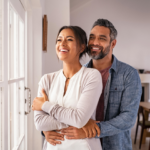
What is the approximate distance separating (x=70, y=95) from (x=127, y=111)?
42cm

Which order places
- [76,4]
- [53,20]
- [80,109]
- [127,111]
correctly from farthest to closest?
[76,4]
[53,20]
[127,111]
[80,109]

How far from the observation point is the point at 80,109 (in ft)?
3.05

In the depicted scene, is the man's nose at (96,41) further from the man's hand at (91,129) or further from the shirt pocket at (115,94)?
the man's hand at (91,129)

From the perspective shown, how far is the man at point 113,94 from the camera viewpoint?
1.10 meters

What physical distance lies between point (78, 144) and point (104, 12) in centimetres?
580

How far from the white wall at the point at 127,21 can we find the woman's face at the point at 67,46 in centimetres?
488

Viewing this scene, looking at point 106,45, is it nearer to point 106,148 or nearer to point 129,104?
point 129,104

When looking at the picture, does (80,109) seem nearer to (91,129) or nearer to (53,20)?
(91,129)

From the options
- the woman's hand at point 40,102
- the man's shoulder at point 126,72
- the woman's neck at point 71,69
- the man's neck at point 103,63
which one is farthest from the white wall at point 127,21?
the woman's hand at point 40,102

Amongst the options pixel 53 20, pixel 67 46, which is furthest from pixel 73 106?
pixel 53 20

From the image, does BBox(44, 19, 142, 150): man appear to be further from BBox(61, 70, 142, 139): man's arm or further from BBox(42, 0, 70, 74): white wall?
BBox(42, 0, 70, 74): white wall

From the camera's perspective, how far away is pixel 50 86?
1107 millimetres

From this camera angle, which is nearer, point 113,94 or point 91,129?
point 91,129

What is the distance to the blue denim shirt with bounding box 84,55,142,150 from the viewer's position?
114 centimetres
